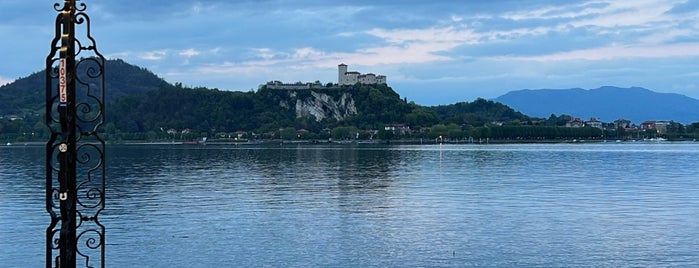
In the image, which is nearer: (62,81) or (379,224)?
(62,81)

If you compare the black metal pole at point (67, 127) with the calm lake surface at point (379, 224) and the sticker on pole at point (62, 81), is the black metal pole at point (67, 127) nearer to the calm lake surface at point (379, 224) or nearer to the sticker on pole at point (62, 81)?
the sticker on pole at point (62, 81)

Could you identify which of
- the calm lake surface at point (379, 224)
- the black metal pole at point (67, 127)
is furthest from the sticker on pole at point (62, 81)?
the calm lake surface at point (379, 224)

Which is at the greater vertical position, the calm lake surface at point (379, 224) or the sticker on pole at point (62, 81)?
the sticker on pole at point (62, 81)

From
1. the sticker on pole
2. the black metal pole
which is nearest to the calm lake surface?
the black metal pole

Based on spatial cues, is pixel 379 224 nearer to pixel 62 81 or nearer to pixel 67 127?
pixel 67 127

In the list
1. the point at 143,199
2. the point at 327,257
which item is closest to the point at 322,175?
the point at 143,199

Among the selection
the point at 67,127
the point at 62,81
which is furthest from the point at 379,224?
the point at 62,81

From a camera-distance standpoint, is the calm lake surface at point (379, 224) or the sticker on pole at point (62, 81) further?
the calm lake surface at point (379, 224)

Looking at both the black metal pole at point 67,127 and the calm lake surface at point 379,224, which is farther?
the calm lake surface at point 379,224

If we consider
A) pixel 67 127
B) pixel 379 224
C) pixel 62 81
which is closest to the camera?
pixel 62 81

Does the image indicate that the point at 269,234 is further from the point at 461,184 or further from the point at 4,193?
the point at 461,184

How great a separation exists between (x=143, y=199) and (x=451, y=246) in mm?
21024

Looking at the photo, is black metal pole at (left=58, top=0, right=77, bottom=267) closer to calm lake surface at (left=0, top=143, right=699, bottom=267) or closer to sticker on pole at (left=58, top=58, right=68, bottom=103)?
sticker on pole at (left=58, top=58, right=68, bottom=103)

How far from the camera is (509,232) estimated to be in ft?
96.7
